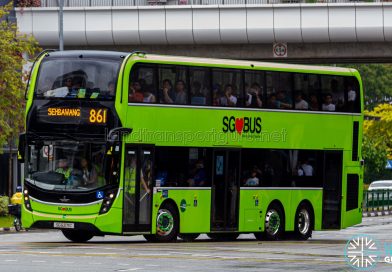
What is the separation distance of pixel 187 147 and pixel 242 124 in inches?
79.5

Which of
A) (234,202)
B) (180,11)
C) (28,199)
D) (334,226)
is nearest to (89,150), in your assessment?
(28,199)

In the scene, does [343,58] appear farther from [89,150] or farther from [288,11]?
[89,150]

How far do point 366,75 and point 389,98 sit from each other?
3.88 m

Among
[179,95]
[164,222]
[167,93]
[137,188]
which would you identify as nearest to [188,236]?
[164,222]

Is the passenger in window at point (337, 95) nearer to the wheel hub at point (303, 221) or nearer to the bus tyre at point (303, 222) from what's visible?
the bus tyre at point (303, 222)

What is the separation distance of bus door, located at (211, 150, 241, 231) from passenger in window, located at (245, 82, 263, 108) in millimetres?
1244

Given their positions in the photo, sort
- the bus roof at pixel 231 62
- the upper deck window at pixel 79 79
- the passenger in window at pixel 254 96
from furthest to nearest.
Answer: the passenger in window at pixel 254 96 → the bus roof at pixel 231 62 → the upper deck window at pixel 79 79

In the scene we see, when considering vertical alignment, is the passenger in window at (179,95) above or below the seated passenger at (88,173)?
above

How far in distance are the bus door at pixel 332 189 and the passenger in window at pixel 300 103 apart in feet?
4.98

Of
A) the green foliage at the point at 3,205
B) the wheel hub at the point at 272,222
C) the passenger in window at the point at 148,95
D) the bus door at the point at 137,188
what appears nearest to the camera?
the bus door at the point at 137,188

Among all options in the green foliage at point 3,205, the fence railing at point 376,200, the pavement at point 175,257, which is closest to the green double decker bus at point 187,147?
the pavement at point 175,257

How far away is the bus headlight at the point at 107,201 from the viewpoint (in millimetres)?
27375

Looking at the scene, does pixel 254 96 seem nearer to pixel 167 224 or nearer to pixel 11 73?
pixel 167 224

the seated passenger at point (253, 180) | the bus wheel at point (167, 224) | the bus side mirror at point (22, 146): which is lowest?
the bus wheel at point (167, 224)
